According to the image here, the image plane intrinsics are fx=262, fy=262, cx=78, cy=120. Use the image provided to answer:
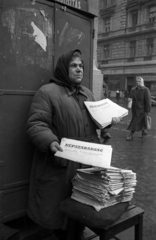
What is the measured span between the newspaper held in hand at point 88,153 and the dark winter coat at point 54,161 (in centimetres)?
26

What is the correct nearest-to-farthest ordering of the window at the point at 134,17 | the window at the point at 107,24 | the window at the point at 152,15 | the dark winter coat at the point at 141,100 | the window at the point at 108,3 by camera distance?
the dark winter coat at the point at 141,100 → the window at the point at 152,15 → the window at the point at 134,17 → the window at the point at 108,3 → the window at the point at 107,24

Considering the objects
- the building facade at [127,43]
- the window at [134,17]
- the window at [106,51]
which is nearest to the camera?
the building facade at [127,43]

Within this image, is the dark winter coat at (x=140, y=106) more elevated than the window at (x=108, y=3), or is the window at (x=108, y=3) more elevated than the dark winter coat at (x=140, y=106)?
the window at (x=108, y=3)

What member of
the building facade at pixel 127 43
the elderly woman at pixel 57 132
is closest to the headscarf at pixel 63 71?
the elderly woman at pixel 57 132

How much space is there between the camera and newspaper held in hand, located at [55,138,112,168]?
177cm

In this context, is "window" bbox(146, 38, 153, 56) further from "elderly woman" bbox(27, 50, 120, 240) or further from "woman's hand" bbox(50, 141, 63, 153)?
"woman's hand" bbox(50, 141, 63, 153)

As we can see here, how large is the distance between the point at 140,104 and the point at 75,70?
5785 mm

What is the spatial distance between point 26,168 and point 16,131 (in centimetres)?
38

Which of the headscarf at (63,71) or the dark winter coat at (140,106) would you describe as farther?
the dark winter coat at (140,106)

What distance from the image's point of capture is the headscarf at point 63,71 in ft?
7.45

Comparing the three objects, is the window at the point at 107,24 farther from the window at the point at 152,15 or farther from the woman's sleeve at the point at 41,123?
the woman's sleeve at the point at 41,123

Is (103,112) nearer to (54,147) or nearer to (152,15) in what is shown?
(54,147)

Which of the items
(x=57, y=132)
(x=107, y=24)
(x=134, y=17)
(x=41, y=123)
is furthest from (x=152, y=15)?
(x=41, y=123)

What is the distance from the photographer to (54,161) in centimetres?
220
